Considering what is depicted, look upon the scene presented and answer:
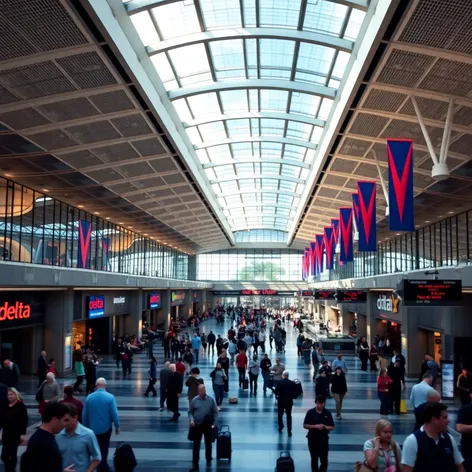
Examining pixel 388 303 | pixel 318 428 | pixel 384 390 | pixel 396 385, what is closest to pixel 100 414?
pixel 318 428

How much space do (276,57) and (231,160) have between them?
36.4ft

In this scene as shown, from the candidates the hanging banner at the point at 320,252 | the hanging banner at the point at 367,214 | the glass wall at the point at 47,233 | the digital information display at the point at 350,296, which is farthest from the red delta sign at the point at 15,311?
the hanging banner at the point at 320,252

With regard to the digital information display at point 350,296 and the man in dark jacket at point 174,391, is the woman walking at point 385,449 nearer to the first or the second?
the man in dark jacket at point 174,391

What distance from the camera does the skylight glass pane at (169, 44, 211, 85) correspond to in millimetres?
15852

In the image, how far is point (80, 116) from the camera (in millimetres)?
14438

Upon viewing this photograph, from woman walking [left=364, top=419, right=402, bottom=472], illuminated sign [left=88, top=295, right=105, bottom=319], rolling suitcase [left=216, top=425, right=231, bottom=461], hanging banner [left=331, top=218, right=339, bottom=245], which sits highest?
hanging banner [left=331, top=218, right=339, bottom=245]

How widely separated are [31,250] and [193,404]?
13.6 m

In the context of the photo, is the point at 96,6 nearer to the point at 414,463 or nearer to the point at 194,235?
the point at 414,463

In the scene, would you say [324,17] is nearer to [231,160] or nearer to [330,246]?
[231,160]

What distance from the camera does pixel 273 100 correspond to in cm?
2062

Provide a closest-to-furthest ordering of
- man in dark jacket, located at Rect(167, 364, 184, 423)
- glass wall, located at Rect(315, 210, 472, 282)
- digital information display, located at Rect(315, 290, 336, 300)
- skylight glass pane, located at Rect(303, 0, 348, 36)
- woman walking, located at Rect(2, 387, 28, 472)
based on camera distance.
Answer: woman walking, located at Rect(2, 387, 28, 472), man in dark jacket, located at Rect(167, 364, 184, 423), skylight glass pane, located at Rect(303, 0, 348, 36), glass wall, located at Rect(315, 210, 472, 282), digital information display, located at Rect(315, 290, 336, 300)

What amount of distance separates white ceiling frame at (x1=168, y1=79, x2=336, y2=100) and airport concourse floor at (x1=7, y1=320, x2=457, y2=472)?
9.44m

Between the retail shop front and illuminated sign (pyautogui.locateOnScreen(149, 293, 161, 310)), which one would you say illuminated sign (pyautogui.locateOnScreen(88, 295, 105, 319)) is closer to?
the retail shop front

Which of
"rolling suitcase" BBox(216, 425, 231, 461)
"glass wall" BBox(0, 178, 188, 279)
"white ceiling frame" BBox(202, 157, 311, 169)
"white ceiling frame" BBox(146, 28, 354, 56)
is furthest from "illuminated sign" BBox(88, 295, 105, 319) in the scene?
"rolling suitcase" BBox(216, 425, 231, 461)
